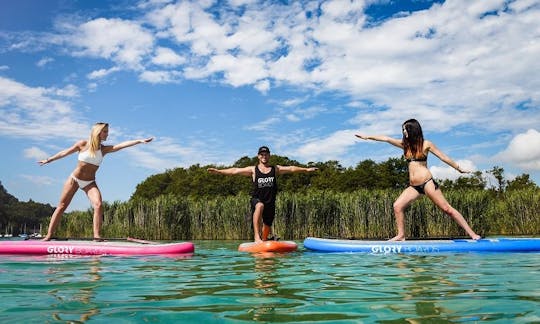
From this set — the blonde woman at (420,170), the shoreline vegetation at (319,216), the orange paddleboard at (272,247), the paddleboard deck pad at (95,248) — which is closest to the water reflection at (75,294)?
the paddleboard deck pad at (95,248)

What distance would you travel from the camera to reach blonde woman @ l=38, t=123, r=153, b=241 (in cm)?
694

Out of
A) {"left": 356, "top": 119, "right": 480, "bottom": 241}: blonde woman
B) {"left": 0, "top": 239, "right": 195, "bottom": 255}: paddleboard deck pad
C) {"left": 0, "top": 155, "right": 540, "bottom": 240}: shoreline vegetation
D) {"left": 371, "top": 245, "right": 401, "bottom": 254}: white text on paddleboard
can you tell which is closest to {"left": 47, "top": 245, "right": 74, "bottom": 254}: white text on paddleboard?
{"left": 0, "top": 239, "right": 195, "bottom": 255}: paddleboard deck pad

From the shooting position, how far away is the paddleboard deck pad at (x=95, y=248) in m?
6.54

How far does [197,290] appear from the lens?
3.17m

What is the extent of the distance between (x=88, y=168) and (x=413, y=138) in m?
4.77

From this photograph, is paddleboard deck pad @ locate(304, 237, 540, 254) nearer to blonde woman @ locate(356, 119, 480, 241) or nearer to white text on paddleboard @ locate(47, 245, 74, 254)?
blonde woman @ locate(356, 119, 480, 241)

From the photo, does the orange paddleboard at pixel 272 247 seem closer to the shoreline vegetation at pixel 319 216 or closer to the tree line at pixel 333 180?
the shoreline vegetation at pixel 319 216

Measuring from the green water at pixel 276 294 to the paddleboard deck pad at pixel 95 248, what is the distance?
1805 mm

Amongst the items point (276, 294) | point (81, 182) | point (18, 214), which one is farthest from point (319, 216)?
point (18, 214)

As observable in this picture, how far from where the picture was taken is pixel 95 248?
6.64m

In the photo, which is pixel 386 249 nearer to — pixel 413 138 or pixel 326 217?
pixel 413 138

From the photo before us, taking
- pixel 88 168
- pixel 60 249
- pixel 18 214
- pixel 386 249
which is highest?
pixel 18 214

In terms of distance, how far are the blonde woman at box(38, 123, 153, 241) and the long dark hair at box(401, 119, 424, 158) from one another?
12.4 ft

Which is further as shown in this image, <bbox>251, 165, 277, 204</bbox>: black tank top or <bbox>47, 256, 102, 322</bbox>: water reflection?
<bbox>251, 165, 277, 204</bbox>: black tank top
